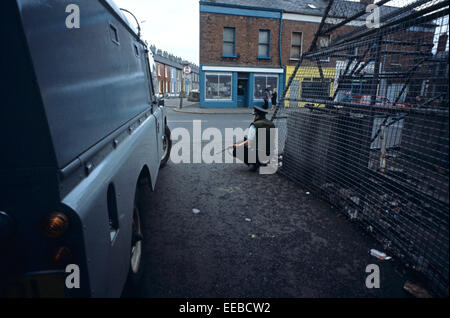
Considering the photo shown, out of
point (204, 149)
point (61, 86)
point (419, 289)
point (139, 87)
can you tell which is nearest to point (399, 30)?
point (419, 289)

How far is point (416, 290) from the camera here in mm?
2475

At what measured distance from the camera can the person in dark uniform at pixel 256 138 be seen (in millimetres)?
5668

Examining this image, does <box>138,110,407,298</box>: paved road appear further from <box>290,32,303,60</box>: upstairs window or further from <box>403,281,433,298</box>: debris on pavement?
<box>290,32,303,60</box>: upstairs window

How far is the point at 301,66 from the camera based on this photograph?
218 inches

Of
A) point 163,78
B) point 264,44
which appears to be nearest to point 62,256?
point 264,44

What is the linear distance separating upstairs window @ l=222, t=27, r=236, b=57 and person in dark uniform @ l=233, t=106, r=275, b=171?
1651 centimetres

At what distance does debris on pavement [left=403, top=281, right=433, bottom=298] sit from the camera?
2.42 m

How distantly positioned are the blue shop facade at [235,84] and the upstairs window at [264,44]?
1129mm

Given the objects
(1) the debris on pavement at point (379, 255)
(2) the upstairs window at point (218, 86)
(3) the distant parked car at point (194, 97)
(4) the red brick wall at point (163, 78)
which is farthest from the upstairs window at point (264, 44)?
(4) the red brick wall at point (163, 78)

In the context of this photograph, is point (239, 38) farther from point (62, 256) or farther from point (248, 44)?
point (62, 256)

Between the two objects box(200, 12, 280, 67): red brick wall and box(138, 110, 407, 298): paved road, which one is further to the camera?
box(200, 12, 280, 67): red brick wall

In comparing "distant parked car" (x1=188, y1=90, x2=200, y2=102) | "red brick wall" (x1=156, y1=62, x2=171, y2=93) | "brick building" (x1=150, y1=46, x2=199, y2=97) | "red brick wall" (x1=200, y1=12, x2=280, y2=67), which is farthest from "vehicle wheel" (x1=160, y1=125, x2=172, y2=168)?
"red brick wall" (x1=156, y1=62, x2=171, y2=93)

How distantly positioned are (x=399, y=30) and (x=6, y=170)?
3834 millimetres

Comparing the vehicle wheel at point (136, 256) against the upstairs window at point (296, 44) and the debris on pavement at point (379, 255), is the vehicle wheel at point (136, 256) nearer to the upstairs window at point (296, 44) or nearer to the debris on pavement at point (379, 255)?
the debris on pavement at point (379, 255)
